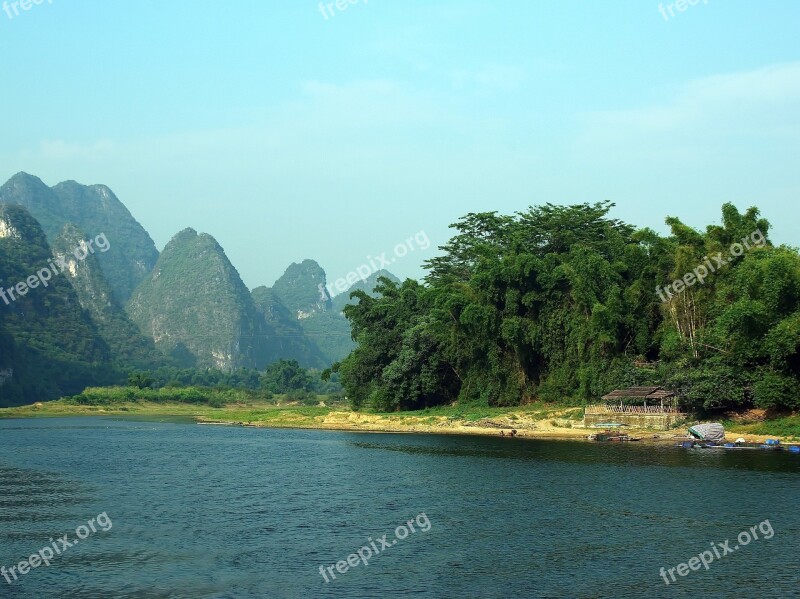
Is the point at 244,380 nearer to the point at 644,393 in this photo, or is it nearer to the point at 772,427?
the point at 644,393

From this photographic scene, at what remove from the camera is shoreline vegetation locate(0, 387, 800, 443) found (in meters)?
40.9

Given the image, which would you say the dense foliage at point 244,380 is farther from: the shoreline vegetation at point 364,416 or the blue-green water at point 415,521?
the blue-green water at point 415,521

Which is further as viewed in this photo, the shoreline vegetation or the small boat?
the small boat

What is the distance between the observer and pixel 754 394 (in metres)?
40.1

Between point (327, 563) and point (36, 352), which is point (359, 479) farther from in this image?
point (36, 352)

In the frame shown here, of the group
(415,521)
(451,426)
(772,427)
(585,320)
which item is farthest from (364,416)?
(415,521)

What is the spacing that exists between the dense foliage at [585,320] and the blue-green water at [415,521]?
22.9 feet

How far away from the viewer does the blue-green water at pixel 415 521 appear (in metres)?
17.2

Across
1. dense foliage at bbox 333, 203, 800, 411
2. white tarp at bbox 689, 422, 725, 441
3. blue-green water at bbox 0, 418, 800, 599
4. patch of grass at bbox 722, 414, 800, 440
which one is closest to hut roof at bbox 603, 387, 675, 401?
dense foliage at bbox 333, 203, 800, 411

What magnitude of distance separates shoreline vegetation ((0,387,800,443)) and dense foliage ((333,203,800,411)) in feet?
4.58

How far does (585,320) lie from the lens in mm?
51188

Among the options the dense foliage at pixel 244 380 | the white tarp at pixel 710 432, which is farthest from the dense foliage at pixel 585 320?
the dense foliage at pixel 244 380

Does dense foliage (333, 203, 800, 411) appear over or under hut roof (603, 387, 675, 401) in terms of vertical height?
over

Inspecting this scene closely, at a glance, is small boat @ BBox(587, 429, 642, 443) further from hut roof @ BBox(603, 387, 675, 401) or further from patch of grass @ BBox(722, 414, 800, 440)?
patch of grass @ BBox(722, 414, 800, 440)
